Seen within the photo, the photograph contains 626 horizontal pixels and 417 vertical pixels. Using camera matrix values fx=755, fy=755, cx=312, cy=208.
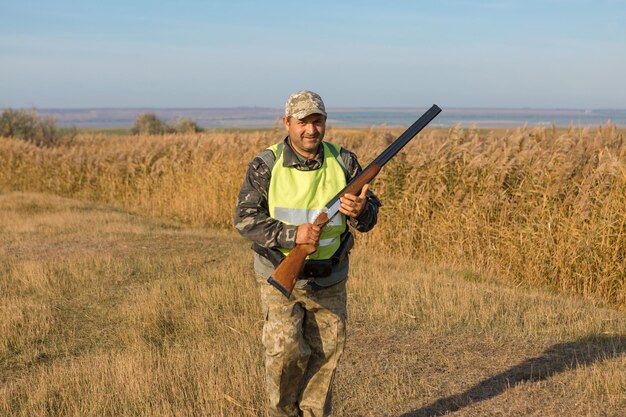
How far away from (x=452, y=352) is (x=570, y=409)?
5.10ft

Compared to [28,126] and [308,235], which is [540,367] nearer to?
[308,235]

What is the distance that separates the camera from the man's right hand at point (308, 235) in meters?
4.28

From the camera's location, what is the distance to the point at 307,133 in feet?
14.7

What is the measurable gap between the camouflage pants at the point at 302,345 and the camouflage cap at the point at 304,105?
1049mm

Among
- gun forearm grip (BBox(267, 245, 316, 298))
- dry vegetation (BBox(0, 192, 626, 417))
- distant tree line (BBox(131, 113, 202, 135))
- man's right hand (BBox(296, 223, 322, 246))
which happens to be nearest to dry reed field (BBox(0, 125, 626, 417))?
dry vegetation (BBox(0, 192, 626, 417))

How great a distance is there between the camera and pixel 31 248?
12938mm

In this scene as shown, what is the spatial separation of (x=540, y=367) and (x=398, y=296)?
8.36ft

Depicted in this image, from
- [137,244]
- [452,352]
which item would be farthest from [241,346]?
[137,244]

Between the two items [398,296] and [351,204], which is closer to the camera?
[351,204]

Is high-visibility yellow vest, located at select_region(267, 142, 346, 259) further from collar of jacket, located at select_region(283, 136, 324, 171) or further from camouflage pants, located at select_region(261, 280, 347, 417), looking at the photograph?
camouflage pants, located at select_region(261, 280, 347, 417)

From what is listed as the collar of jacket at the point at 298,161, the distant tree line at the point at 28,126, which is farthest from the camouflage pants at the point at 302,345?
the distant tree line at the point at 28,126

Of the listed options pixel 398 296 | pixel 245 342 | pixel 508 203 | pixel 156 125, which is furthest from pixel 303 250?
pixel 156 125

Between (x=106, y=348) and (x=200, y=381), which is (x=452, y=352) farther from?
(x=106, y=348)

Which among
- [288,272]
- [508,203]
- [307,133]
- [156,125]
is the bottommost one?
[156,125]
